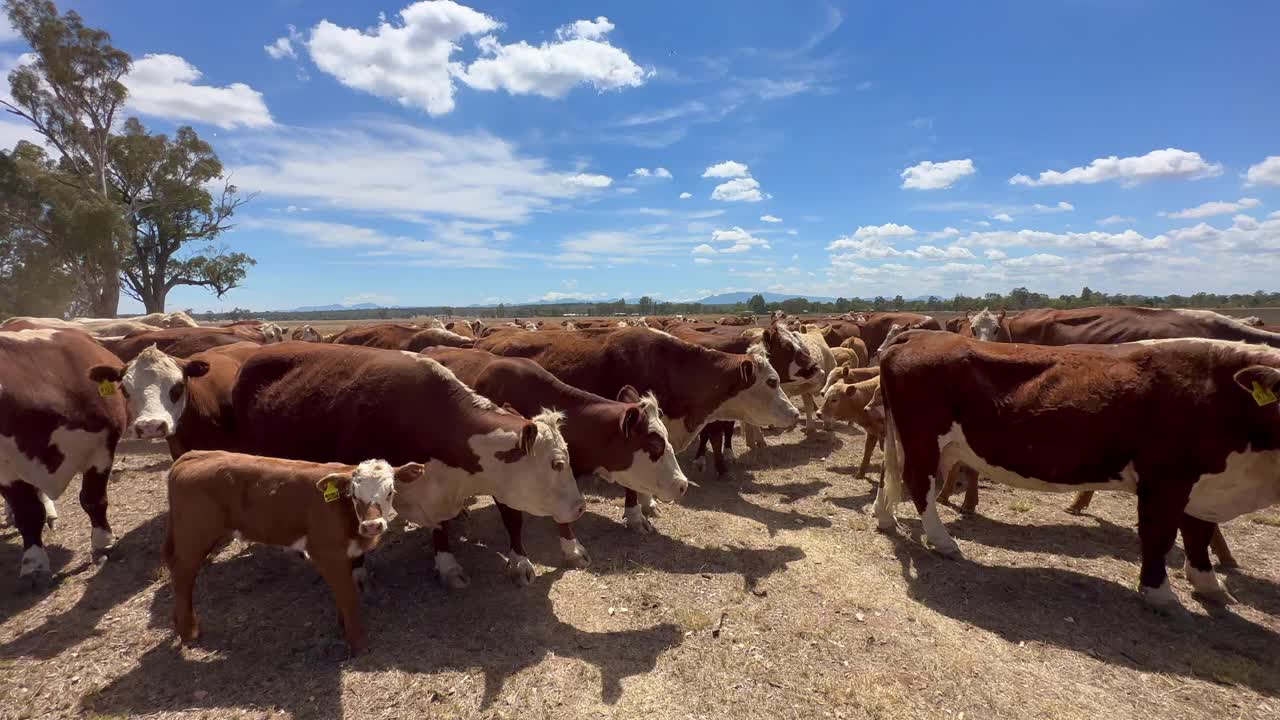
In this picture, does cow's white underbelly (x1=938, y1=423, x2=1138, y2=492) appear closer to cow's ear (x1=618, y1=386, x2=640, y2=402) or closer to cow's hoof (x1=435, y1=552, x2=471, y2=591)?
cow's ear (x1=618, y1=386, x2=640, y2=402)

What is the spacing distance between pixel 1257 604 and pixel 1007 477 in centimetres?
229

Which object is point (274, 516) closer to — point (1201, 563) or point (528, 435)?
point (528, 435)

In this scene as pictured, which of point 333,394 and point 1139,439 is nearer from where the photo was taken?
point 1139,439

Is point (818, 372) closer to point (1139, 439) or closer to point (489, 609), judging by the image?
point (1139, 439)

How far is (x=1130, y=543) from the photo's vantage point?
21.7 feet

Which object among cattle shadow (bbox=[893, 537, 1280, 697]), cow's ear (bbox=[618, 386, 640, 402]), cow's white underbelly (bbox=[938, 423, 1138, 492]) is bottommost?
cattle shadow (bbox=[893, 537, 1280, 697])

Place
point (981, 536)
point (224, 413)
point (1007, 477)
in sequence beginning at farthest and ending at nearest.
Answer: point (981, 536) < point (224, 413) < point (1007, 477)

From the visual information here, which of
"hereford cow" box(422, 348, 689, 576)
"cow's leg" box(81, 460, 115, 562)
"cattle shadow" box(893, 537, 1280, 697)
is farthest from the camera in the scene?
"cow's leg" box(81, 460, 115, 562)

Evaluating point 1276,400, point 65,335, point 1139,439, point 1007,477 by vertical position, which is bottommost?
point 1007,477

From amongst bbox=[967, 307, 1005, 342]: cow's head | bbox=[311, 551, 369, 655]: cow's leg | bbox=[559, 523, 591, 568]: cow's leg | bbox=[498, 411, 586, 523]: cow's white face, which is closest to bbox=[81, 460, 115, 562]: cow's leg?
bbox=[311, 551, 369, 655]: cow's leg

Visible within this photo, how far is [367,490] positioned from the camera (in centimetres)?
409

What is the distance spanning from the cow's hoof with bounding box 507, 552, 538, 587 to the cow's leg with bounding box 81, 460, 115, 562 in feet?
14.4

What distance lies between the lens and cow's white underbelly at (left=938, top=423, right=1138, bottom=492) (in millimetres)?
5359

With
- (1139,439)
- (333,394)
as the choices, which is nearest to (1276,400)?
(1139,439)
